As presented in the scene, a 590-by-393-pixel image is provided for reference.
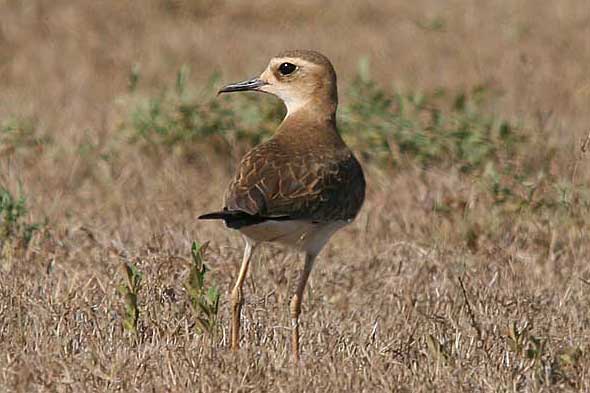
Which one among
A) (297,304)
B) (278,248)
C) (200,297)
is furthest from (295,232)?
(278,248)

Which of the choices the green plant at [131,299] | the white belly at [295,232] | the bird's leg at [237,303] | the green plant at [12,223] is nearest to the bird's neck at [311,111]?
the white belly at [295,232]

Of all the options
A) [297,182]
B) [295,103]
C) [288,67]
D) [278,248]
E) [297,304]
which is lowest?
[278,248]

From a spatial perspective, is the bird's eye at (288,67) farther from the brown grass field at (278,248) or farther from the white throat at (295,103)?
the brown grass field at (278,248)

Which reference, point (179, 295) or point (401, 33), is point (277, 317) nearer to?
point (179, 295)

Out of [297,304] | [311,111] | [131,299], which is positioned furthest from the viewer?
[311,111]

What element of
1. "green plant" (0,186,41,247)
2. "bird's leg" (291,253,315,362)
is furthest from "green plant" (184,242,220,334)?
"green plant" (0,186,41,247)

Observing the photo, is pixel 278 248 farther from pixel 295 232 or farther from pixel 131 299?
pixel 131 299

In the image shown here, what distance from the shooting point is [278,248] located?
706 cm

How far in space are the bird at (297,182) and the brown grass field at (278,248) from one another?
397 mm

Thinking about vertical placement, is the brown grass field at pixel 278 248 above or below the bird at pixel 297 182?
below

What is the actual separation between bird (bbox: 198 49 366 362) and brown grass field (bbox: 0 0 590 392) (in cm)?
40

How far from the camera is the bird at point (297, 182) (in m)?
5.48

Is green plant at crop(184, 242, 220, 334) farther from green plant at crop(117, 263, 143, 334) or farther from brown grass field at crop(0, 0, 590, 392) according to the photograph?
green plant at crop(117, 263, 143, 334)

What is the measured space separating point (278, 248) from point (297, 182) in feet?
4.70
